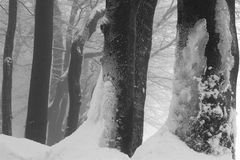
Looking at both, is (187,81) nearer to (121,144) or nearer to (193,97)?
(193,97)

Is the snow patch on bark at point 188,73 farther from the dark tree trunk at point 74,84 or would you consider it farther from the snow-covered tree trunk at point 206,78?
the dark tree trunk at point 74,84

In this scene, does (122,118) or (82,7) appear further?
(82,7)

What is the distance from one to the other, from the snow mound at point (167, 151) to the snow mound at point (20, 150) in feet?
4.64

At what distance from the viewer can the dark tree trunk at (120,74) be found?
559cm

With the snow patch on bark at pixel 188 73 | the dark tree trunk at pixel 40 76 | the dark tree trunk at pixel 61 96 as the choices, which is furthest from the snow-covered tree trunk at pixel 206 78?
the dark tree trunk at pixel 61 96

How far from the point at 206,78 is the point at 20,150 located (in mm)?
2600

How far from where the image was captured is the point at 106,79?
5.75 metres

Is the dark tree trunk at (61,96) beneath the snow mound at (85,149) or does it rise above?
beneath

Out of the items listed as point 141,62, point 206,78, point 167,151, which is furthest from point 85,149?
point 141,62

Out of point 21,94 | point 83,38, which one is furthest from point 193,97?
point 21,94

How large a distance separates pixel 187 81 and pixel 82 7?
1750cm

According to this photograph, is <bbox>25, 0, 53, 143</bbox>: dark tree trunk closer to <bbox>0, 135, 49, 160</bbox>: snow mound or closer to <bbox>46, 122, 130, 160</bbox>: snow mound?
<bbox>0, 135, 49, 160</bbox>: snow mound

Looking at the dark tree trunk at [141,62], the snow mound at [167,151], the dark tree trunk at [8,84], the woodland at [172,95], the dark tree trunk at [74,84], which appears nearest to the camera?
the snow mound at [167,151]

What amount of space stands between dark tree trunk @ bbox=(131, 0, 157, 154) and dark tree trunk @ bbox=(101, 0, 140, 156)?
516mm
